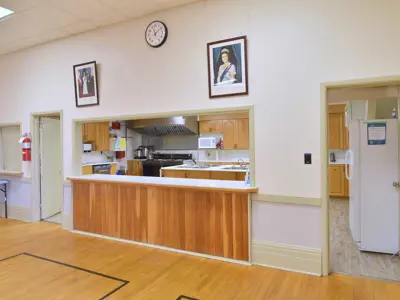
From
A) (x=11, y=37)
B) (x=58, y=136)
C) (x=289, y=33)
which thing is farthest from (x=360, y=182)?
(x=11, y=37)

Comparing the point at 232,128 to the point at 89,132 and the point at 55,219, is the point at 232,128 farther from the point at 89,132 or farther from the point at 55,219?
the point at 55,219

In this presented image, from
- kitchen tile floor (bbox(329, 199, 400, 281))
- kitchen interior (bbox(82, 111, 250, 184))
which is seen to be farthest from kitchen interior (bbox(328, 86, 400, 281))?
kitchen interior (bbox(82, 111, 250, 184))

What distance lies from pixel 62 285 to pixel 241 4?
3.48m

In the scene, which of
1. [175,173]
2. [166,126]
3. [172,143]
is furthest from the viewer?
[172,143]

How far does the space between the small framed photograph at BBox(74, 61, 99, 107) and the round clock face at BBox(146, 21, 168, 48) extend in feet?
3.39

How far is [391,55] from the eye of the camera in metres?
2.51

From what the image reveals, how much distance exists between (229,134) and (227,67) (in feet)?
16.1

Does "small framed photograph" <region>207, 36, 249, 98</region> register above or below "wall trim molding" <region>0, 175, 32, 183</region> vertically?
above

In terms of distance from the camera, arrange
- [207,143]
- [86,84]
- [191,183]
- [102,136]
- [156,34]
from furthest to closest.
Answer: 1. [207,143]
2. [102,136]
3. [86,84]
4. [156,34]
5. [191,183]

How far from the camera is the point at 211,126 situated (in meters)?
8.26

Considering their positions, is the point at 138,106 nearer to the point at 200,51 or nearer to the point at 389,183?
the point at 200,51

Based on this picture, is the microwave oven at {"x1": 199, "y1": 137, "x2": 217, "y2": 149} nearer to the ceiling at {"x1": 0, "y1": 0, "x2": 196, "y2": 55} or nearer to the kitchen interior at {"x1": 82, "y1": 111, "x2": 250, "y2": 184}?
the kitchen interior at {"x1": 82, "y1": 111, "x2": 250, "y2": 184}

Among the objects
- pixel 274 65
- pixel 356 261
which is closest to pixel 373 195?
pixel 356 261

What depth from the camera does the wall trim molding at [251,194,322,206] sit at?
2.82 m
